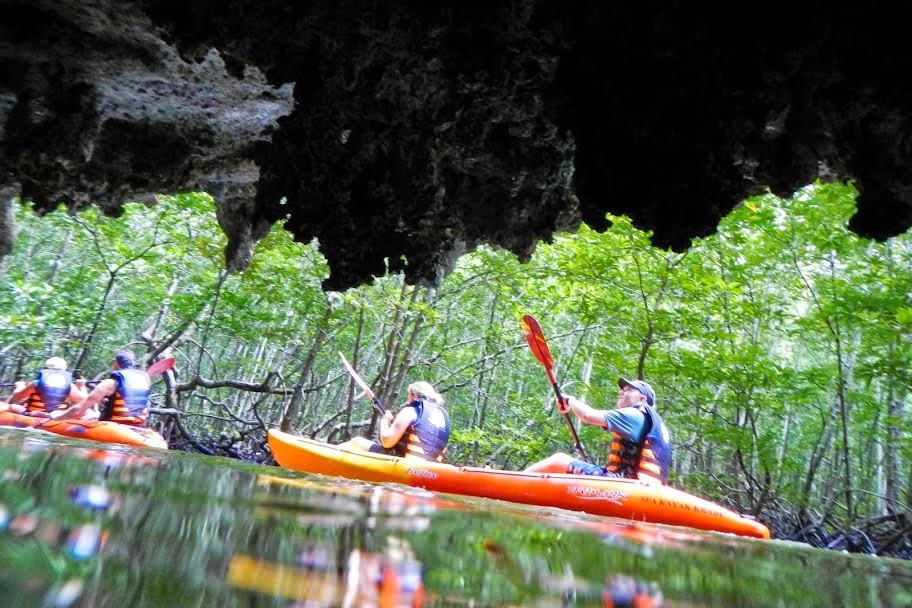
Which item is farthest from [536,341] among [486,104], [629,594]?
[629,594]

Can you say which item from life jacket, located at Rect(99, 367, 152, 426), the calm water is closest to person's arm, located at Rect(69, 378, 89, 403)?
life jacket, located at Rect(99, 367, 152, 426)

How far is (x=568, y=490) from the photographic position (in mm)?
5102

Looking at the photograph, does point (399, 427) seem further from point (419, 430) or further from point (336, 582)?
point (336, 582)

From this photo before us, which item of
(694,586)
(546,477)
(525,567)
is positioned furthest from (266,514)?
(546,477)

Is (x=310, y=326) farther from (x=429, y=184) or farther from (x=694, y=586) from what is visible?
(x=694, y=586)

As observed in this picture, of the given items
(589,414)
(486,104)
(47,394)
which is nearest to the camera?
(486,104)

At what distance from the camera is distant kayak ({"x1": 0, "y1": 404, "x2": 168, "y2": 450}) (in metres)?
6.82

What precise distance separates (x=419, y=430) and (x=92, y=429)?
149 inches

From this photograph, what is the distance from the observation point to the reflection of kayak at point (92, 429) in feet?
22.4

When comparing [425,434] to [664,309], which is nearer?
[425,434]

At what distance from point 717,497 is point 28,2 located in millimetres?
13149

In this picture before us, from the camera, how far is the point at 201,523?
1403 millimetres

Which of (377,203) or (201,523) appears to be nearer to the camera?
(201,523)

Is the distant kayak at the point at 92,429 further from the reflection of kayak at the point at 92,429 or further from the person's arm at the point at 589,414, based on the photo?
the person's arm at the point at 589,414
